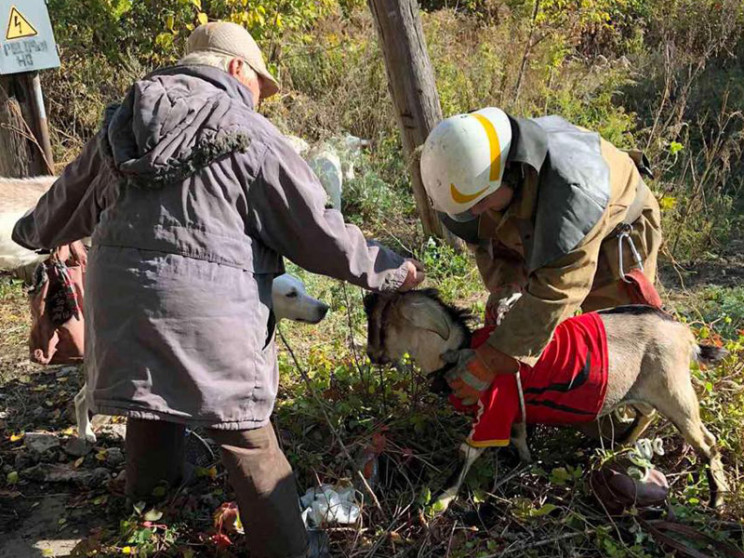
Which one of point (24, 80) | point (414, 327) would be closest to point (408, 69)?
point (24, 80)

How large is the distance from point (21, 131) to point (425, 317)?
4280 mm

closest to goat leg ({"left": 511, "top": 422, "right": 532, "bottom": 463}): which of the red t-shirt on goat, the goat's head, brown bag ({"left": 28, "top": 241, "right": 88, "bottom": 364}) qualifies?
the red t-shirt on goat

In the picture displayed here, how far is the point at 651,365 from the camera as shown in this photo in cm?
316

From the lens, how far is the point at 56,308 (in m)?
3.73

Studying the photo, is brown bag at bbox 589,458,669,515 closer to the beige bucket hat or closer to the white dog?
the white dog

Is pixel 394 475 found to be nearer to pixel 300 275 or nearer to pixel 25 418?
pixel 25 418

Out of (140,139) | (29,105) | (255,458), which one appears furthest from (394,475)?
(29,105)

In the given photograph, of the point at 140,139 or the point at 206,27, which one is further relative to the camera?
the point at 206,27

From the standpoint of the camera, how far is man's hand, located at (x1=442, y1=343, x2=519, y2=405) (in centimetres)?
301

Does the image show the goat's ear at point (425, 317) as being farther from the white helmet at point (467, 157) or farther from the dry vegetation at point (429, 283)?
the dry vegetation at point (429, 283)

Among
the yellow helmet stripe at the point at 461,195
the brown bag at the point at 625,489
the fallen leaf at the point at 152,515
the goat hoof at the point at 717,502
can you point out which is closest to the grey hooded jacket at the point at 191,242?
the yellow helmet stripe at the point at 461,195

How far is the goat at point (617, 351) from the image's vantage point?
10.3 ft

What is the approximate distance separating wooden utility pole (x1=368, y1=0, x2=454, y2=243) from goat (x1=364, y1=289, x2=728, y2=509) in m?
2.56

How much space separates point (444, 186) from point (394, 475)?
157 cm
